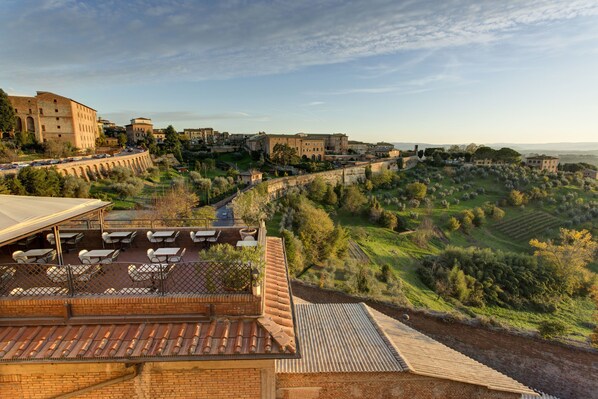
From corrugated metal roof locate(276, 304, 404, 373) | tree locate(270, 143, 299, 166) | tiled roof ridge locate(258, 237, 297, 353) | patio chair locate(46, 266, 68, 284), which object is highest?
tree locate(270, 143, 299, 166)

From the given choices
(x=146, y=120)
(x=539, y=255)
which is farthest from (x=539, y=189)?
(x=146, y=120)

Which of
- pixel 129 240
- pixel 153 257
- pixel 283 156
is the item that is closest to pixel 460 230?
pixel 283 156

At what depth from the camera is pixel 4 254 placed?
26.2ft

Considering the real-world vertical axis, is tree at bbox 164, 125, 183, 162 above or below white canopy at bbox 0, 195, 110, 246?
above

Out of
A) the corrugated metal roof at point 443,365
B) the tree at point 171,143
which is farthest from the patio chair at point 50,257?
the tree at point 171,143

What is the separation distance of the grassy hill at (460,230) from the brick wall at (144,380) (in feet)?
44.2

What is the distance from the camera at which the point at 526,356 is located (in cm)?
1270

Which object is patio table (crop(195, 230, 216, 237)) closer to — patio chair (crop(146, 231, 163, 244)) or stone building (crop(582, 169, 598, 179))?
patio chair (crop(146, 231, 163, 244))

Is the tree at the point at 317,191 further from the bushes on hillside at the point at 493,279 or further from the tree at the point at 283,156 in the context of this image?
the bushes on hillside at the point at 493,279

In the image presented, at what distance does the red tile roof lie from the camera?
4.55 meters

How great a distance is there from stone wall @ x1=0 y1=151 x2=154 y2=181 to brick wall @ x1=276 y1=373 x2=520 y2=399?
116 ft

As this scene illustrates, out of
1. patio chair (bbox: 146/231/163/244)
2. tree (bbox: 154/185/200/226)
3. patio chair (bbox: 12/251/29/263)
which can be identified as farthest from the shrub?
tree (bbox: 154/185/200/226)

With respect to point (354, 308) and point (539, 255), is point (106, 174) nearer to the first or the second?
point (354, 308)

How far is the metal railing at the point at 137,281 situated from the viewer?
521 cm
